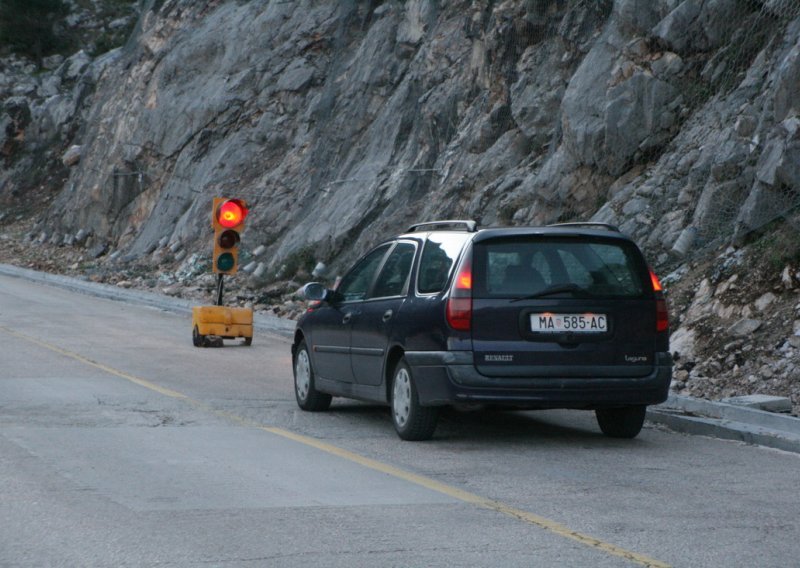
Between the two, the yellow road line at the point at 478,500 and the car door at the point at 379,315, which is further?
the car door at the point at 379,315

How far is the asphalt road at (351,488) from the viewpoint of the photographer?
5934 millimetres

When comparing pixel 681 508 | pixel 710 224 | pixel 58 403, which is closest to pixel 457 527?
pixel 681 508

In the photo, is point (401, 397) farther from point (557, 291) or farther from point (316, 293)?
point (316, 293)

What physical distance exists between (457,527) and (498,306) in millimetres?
2958

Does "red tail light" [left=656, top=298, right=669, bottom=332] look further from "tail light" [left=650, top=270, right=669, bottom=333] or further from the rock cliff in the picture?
the rock cliff

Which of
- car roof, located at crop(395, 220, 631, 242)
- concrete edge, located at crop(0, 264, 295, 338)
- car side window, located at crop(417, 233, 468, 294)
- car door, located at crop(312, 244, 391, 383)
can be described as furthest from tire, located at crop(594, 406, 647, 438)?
concrete edge, located at crop(0, 264, 295, 338)

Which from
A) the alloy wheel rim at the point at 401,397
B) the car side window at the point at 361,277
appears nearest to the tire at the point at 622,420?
the alloy wheel rim at the point at 401,397

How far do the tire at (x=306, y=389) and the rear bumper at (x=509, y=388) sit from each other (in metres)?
2.21

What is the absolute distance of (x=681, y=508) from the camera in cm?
706

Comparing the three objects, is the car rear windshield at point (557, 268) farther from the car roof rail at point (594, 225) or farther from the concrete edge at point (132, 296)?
the concrete edge at point (132, 296)

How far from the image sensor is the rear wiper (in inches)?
363

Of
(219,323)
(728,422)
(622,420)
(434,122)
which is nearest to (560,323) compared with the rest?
(622,420)

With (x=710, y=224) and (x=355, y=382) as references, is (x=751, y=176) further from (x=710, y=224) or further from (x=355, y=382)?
(x=355, y=382)

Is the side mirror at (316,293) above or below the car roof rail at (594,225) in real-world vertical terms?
below
